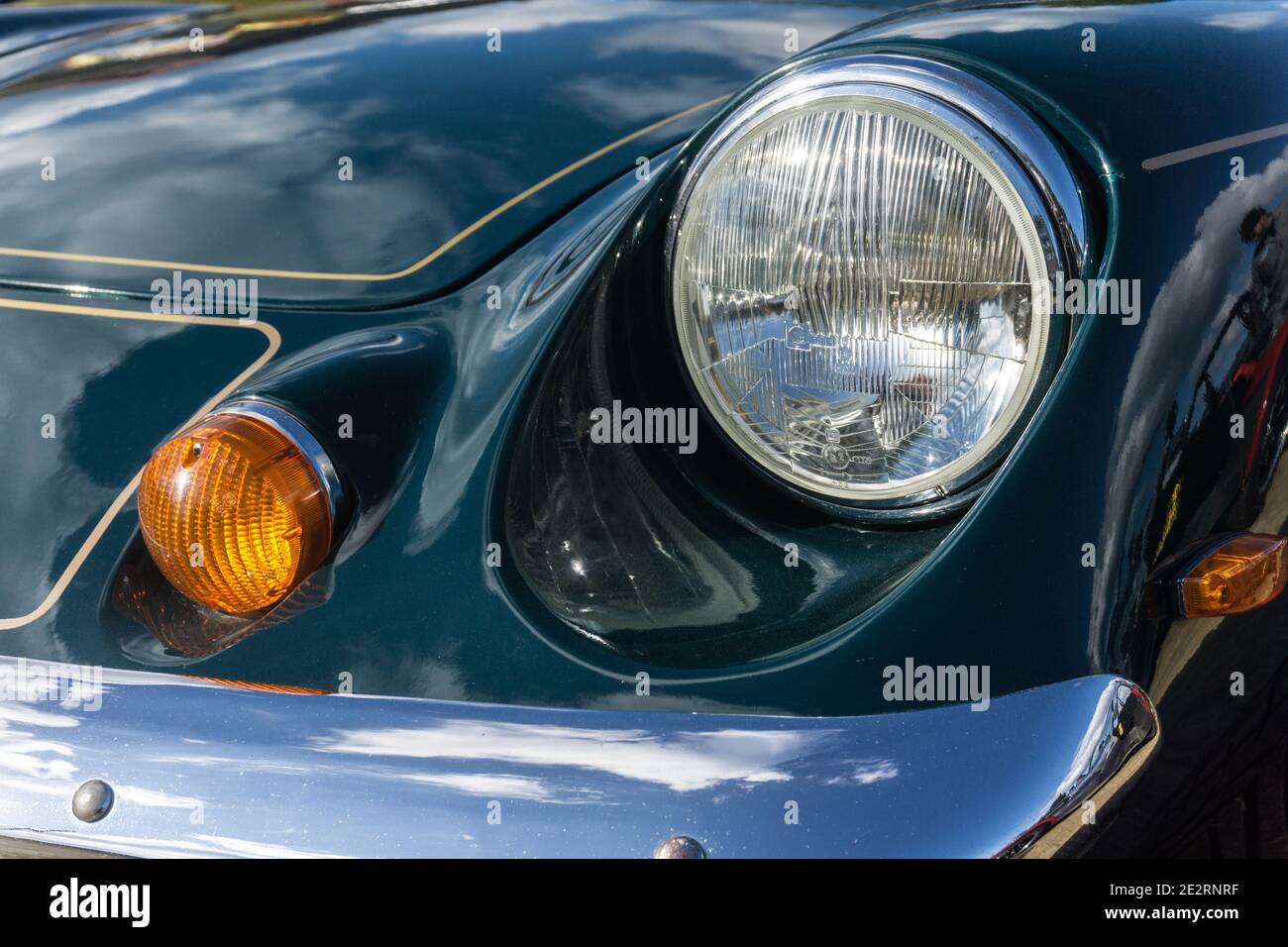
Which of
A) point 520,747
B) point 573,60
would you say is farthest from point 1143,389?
point 573,60

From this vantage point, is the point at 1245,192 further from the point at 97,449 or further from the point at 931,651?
the point at 97,449

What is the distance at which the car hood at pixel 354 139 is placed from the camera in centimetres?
159

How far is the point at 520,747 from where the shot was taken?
Result: 1196 mm

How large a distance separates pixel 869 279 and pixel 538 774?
545 millimetres

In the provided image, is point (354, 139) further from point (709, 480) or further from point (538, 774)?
point (538, 774)

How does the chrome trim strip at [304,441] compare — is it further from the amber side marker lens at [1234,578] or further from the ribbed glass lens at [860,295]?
the amber side marker lens at [1234,578]

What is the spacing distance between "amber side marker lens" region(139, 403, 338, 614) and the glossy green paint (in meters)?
0.05

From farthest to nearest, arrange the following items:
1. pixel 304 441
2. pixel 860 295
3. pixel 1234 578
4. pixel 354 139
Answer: pixel 354 139 → pixel 304 441 → pixel 860 295 → pixel 1234 578

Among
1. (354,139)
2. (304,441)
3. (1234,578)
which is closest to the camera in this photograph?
(1234,578)

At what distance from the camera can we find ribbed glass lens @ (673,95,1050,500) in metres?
1.20

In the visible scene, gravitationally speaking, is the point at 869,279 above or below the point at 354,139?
below

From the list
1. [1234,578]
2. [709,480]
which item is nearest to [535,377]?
[709,480]

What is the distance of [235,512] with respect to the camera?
1.31 m
